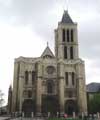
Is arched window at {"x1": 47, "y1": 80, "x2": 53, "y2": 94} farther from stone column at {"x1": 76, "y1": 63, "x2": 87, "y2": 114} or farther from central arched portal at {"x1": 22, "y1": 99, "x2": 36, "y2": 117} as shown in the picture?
stone column at {"x1": 76, "y1": 63, "x2": 87, "y2": 114}

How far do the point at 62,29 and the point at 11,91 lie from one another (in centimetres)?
2155

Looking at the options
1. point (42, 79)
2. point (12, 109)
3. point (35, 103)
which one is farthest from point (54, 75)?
point (12, 109)

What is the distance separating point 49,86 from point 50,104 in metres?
4.50

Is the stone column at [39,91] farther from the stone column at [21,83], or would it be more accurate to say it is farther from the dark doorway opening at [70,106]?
the dark doorway opening at [70,106]

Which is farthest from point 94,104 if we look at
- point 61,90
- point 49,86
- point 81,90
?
point 49,86

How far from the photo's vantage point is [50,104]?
7281 centimetres

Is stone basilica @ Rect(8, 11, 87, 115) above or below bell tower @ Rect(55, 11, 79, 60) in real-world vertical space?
below

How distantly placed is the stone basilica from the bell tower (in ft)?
8.14

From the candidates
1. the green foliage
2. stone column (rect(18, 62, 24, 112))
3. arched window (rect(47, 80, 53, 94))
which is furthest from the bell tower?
the green foliage

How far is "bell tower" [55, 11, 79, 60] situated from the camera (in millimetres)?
79562

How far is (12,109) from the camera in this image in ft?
235

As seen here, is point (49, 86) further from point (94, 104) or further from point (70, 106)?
point (94, 104)

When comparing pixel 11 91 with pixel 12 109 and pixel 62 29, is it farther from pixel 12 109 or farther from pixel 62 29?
pixel 62 29

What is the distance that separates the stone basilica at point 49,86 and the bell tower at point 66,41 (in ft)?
8.14
